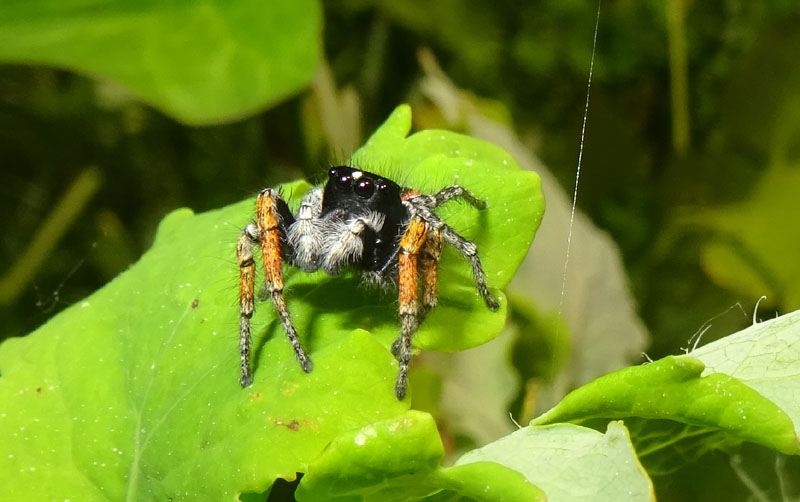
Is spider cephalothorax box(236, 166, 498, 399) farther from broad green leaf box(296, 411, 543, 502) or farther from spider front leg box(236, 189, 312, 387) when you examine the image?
→ broad green leaf box(296, 411, 543, 502)

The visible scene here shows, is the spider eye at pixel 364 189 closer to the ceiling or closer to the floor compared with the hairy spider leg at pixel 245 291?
closer to the ceiling

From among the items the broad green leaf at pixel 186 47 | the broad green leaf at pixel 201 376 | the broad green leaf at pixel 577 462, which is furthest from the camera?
the broad green leaf at pixel 186 47

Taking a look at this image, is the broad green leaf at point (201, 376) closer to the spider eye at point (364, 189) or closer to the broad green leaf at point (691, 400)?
the spider eye at point (364, 189)

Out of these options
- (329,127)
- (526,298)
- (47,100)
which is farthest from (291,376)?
(47,100)

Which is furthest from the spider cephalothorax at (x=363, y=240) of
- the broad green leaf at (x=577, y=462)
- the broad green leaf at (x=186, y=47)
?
the broad green leaf at (x=186, y=47)

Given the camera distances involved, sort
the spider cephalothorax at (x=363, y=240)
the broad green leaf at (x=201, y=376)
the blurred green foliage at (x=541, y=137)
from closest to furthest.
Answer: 1. the broad green leaf at (x=201, y=376)
2. the spider cephalothorax at (x=363, y=240)
3. the blurred green foliage at (x=541, y=137)

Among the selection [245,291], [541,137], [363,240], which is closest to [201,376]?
[245,291]
